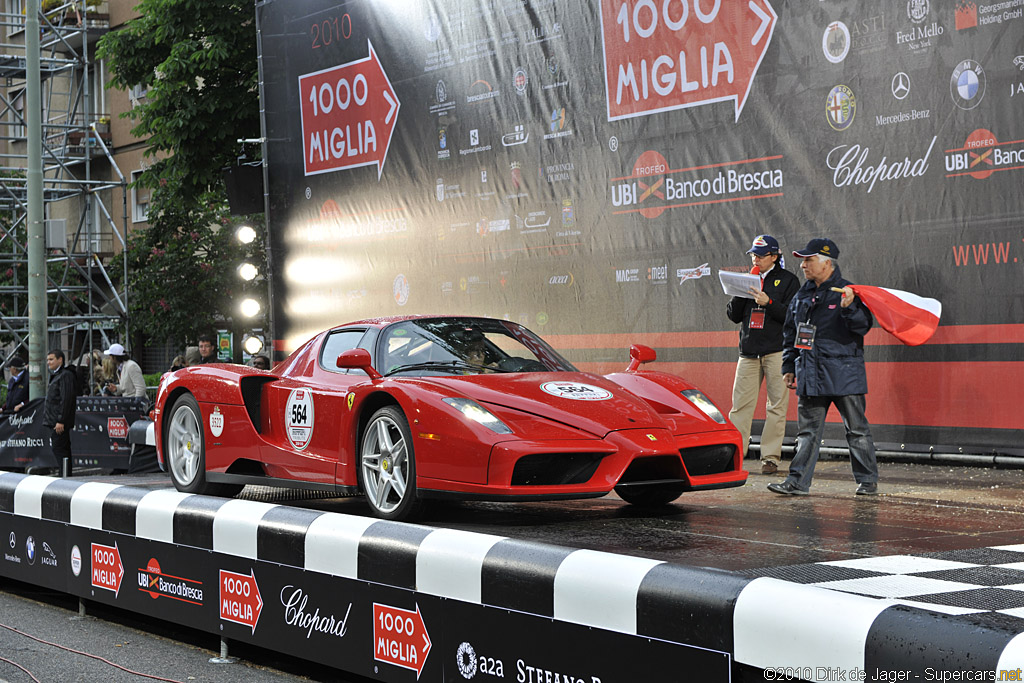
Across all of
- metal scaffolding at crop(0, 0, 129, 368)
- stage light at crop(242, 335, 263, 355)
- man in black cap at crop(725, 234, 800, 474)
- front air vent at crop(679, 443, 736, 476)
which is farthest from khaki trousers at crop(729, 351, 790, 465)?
metal scaffolding at crop(0, 0, 129, 368)

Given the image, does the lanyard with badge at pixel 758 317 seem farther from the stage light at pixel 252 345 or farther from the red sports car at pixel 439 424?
the stage light at pixel 252 345

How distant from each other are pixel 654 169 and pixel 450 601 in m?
7.61

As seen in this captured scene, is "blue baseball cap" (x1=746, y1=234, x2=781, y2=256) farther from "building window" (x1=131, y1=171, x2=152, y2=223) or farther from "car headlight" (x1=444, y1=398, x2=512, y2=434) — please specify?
"building window" (x1=131, y1=171, x2=152, y2=223)

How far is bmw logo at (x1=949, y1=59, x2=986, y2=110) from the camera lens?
29.3 feet

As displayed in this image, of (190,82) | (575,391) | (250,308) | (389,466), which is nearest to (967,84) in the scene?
(575,391)

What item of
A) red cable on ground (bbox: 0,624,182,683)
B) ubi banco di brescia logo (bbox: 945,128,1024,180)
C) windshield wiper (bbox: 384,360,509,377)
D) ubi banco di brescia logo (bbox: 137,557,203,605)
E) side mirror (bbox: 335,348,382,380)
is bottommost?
red cable on ground (bbox: 0,624,182,683)

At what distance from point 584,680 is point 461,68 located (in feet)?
34.9

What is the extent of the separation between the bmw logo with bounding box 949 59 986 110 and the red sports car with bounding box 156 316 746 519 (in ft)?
10.7

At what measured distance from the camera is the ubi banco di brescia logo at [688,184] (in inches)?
408

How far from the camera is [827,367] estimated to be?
7.67m

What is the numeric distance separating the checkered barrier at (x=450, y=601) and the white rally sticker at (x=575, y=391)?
185 cm

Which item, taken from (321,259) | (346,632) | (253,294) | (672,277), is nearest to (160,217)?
(253,294)

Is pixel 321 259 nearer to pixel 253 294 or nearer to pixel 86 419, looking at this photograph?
pixel 86 419

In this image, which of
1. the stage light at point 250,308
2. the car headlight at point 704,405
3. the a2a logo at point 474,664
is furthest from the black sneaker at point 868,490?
the stage light at point 250,308
